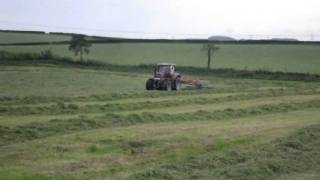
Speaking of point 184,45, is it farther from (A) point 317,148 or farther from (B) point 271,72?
(A) point 317,148

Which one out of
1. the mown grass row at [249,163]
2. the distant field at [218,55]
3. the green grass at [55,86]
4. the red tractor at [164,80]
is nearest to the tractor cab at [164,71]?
the red tractor at [164,80]

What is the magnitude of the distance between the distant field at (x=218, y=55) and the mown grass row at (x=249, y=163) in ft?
177

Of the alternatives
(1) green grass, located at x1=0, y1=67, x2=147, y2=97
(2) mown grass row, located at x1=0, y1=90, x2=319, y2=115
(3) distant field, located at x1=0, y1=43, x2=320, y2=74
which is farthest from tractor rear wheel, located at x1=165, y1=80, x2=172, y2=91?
(3) distant field, located at x1=0, y1=43, x2=320, y2=74

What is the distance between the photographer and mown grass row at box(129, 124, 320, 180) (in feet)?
45.4

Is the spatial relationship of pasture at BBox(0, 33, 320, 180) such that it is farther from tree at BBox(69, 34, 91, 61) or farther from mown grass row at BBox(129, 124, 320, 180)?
tree at BBox(69, 34, 91, 61)

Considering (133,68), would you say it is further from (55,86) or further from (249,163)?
(249,163)

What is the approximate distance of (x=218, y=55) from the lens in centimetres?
8788

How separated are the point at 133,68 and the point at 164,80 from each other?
31.0m

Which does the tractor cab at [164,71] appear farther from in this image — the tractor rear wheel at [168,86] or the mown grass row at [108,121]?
the mown grass row at [108,121]

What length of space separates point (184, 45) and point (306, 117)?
242 ft

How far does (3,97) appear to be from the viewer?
30359 mm

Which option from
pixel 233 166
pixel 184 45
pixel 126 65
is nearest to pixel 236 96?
pixel 233 166

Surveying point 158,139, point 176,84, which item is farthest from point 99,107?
point 176,84

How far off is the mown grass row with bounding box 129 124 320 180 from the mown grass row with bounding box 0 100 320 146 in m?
4.92
